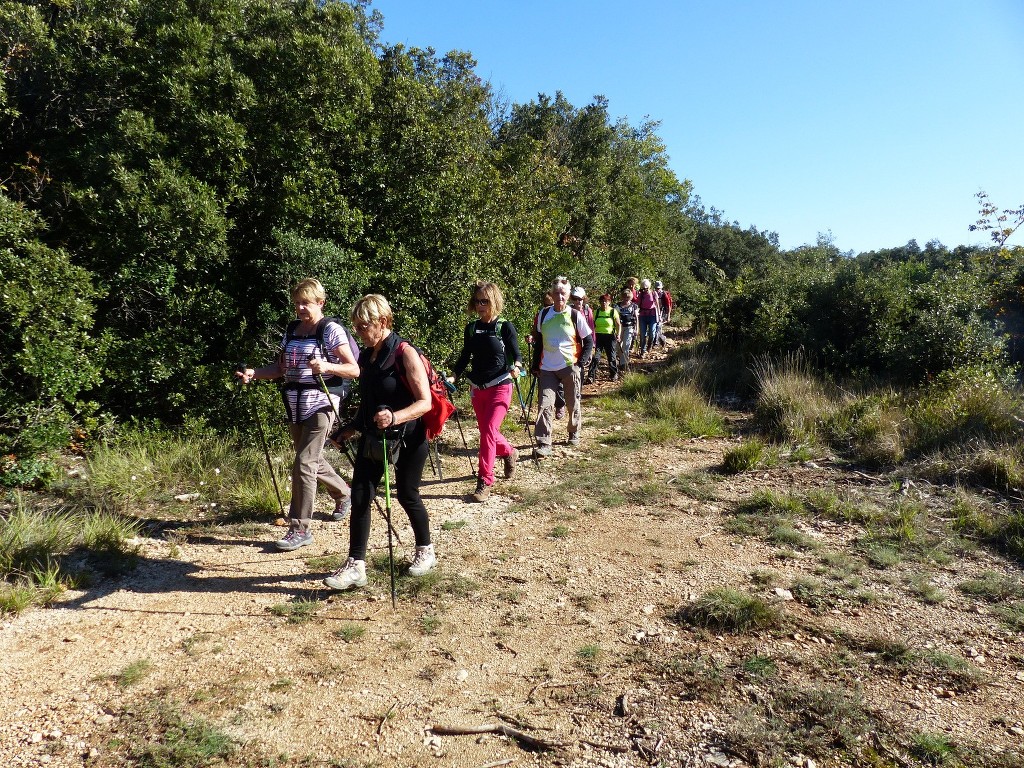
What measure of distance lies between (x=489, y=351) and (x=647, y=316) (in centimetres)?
972

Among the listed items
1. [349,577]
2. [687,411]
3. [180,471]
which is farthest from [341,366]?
[687,411]

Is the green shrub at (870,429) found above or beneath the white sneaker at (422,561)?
above

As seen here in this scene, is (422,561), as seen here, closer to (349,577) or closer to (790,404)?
(349,577)

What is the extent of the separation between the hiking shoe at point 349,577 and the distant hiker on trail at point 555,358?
136 inches

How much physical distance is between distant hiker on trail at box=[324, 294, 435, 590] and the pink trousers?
1.97 meters

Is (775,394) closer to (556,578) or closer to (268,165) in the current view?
(556,578)

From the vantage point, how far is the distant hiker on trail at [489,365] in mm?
6180

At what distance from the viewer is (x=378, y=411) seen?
3.93 meters

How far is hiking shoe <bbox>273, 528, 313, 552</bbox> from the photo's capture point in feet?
16.6

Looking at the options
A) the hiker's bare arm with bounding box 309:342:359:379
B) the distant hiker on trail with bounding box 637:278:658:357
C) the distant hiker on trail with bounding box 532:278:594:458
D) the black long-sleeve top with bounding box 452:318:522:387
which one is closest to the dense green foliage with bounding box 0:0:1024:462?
the distant hiker on trail with bounding box 532:278:594:458

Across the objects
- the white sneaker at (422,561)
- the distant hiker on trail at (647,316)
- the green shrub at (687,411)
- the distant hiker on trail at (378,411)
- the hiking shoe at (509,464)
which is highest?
Answer: the distant hiker on trail at (647,316)

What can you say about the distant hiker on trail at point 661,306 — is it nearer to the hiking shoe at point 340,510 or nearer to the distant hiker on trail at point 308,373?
the hiking shoe at point 340,510

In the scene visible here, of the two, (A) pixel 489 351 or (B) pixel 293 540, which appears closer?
(B) pixel 293 540

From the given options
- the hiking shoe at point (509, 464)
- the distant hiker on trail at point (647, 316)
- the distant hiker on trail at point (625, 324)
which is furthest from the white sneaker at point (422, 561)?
the distant hiker on trail at point (647, 316)
